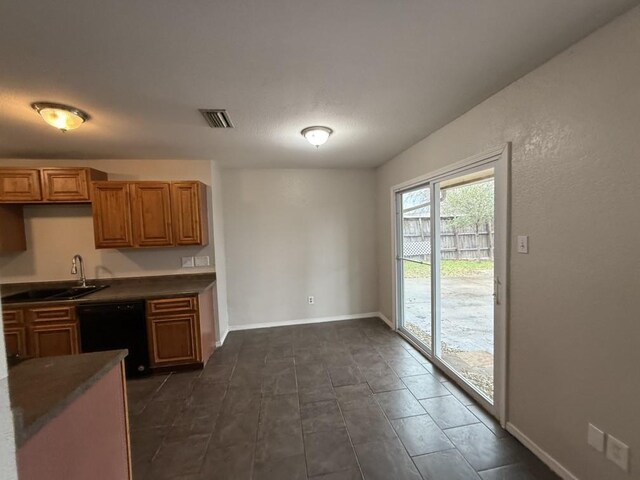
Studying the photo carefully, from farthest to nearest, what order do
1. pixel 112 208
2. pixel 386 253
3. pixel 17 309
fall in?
pixel 386 253, pixel 112 208, pixel 17 309

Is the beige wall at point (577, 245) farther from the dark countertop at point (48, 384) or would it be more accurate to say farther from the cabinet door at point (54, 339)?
the cabinet door at point (54, 339)

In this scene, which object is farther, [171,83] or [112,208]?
[112,208]

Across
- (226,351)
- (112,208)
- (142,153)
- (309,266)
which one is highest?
(142,153)

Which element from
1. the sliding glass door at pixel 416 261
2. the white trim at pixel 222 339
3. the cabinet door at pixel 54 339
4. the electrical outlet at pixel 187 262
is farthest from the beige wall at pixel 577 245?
the cabinet door at pixel 54 339

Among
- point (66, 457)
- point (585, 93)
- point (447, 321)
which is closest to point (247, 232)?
point (447, 321)

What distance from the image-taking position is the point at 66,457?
3.34 feet

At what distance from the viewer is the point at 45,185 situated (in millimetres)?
3074

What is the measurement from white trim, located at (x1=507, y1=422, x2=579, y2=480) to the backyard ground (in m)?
0.34

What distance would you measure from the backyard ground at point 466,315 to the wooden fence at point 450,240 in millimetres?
92

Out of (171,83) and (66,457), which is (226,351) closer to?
(66,457)

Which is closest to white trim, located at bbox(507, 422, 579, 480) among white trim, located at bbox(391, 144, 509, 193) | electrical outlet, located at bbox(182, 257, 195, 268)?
white trim, located at bbox(391, 144, 509, 193)

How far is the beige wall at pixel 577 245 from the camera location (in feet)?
4.38

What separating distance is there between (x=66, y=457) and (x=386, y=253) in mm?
3768

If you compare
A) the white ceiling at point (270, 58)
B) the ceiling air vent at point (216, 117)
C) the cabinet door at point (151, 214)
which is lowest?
the cabinet door at point (151, 214)
